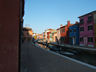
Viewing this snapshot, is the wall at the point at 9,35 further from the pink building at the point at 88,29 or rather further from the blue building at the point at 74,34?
the blue building at the point at 74,34

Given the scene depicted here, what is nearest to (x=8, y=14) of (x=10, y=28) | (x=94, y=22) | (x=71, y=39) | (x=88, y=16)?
(x=10, y=28)

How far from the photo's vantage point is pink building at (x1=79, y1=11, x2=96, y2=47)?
23.2 m

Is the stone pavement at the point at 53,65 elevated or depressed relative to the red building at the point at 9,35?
depressed

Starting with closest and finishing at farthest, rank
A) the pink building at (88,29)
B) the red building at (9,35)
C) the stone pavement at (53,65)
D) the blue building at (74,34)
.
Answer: the red building at (9,35) → the stone pavement at (53,65) → the pink building at (88,29) → the blue building at (74,34)

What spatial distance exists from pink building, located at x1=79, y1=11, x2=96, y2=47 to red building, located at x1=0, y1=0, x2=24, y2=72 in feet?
77.0

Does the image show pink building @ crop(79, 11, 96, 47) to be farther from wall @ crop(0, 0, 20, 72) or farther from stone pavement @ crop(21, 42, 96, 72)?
wall @ crop(0, 0, 20, 72)

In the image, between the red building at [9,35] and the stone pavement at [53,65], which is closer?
the red building at [9,35]

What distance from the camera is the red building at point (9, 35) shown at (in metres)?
2.90

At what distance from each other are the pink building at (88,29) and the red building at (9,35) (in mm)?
23460

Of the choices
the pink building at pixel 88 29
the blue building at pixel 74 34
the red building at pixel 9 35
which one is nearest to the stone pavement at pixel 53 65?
the red building at pixel 9 35

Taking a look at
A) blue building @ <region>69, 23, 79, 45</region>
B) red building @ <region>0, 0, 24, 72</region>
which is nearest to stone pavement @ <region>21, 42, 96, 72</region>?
red building @ <region>0, 0, 24, 72</region>

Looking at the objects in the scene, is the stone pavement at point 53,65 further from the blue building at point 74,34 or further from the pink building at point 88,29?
the blue building at point 74,34

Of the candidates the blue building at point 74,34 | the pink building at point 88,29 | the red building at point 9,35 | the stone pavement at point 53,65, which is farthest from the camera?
the blue building at point 74,34

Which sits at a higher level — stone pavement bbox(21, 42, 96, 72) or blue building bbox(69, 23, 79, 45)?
blue building bbox(69, 23, 79, 45)
